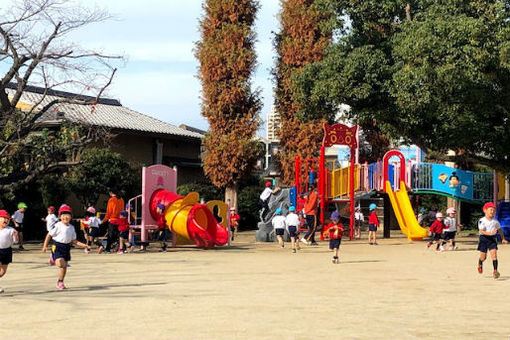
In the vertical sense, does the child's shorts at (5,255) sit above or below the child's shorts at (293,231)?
below

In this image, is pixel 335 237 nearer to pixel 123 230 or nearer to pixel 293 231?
pixel 293 231

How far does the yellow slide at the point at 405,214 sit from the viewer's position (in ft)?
92.7

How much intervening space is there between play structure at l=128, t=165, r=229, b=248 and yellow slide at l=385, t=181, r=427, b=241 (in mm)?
6696

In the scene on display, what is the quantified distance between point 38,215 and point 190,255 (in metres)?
10.9

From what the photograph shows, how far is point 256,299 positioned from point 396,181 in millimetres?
19290

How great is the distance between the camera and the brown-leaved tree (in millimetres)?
37469

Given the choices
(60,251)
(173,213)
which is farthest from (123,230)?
(60,251)

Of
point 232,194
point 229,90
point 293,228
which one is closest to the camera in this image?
point 293,228

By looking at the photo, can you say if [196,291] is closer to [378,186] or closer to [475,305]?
[475,305]

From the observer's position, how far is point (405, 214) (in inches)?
1137

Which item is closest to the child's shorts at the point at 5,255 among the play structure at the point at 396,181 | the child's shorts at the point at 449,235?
the child's shorts at the point at 449,235

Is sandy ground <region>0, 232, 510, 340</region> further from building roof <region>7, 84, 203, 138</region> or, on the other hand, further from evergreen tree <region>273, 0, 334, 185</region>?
evergreen tree <region>273, 0, 334, 185</region>

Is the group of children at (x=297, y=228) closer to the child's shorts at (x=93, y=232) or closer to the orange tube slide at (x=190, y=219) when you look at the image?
the orange tube slide at (x=190, y=219)

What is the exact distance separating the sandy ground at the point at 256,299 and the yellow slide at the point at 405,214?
25.5ft
